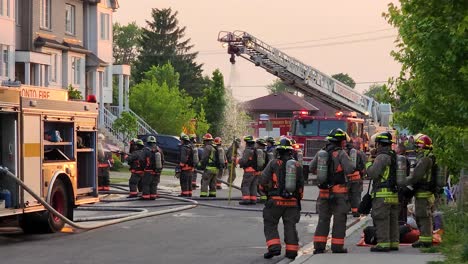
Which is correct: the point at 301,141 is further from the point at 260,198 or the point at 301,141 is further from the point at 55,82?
the point at 55,82

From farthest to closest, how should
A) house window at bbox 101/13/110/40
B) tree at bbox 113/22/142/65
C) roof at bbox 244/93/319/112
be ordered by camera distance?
tree at bbox 113/22/142/65 < roof at bbox 244/93/319/112 < house window at bbox 101/13/110/40

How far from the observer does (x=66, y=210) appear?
1706 cm

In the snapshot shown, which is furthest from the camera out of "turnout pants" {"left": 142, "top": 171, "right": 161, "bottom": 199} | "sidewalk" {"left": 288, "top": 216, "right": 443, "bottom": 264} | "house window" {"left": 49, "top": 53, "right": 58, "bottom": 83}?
"house window" {"left": 49, "top": 53, "right": 58, "bottom": 83}

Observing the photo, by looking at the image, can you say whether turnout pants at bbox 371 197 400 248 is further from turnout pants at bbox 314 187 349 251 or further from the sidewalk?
turnout pants at bbox 314 187 349 251

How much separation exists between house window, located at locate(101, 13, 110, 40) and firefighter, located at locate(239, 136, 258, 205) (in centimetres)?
2667

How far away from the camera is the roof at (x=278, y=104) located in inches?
3915

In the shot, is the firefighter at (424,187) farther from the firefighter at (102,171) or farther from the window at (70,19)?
the window at (70,19)

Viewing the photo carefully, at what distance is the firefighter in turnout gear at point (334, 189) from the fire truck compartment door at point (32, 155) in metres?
4.61

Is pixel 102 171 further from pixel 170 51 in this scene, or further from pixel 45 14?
pixel 170 51

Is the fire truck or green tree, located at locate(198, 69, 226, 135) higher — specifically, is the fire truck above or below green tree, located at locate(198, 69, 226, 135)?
below

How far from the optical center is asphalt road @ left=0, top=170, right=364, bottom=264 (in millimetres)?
13422

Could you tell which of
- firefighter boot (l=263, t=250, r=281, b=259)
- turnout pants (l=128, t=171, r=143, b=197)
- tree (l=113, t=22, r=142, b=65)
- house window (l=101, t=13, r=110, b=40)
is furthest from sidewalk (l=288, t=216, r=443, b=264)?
tree (l=113, t=22, r=142, b=65)

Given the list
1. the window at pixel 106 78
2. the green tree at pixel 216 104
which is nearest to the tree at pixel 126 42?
the green tree at pixel 216 104

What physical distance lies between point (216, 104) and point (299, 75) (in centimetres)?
2615
